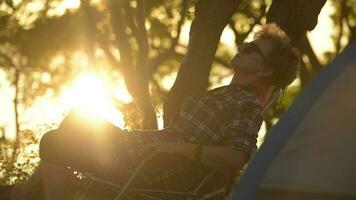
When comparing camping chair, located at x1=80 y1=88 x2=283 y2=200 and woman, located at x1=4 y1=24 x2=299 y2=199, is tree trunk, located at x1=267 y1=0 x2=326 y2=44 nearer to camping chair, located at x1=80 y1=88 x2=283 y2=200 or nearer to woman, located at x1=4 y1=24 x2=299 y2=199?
woman, located at x1=4 y1=24 x2=299 y2=199

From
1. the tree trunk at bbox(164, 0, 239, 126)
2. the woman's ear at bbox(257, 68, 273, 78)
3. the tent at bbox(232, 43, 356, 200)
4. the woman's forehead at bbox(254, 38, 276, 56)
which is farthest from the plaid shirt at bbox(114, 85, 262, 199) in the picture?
the tree trunk at bbox(164, 0, 239, 126)

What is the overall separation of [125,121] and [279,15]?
3950mm

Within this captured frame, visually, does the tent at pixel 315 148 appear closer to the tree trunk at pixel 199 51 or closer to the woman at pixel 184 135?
the woman at pixel 184 135

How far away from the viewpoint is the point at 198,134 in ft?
20.2

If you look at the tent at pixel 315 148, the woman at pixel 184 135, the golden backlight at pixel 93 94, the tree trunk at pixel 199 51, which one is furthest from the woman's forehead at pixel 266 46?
the golden backlight at pixel 93 94

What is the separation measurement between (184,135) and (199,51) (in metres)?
2.81

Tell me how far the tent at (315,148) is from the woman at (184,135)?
0.73 metres

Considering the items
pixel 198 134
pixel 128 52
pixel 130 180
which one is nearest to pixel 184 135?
pixel 198 134

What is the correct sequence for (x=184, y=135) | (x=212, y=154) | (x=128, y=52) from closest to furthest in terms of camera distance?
1. (x=212, y=154)
2. (x=184, y=135)
3. (x=128, y=52)

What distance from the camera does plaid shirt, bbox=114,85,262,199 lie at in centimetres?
607

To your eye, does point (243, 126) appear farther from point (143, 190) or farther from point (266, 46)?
point (143, 190)

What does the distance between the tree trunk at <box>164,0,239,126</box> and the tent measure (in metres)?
3.54

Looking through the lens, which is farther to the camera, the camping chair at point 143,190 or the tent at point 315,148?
the camping chair at point 143,190

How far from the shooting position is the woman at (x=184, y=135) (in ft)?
20.0
